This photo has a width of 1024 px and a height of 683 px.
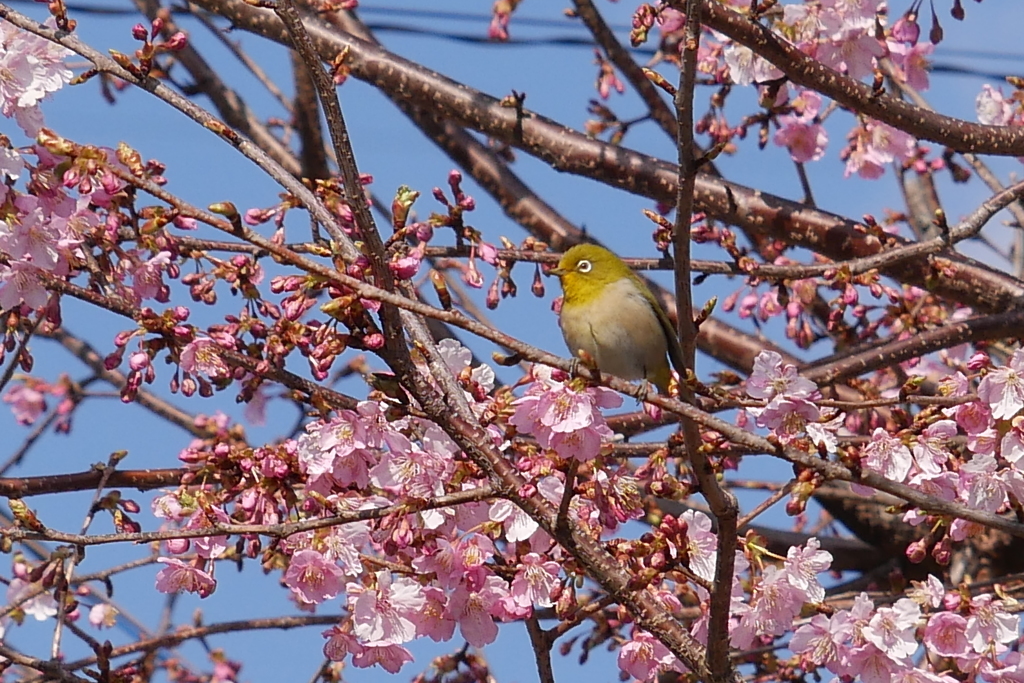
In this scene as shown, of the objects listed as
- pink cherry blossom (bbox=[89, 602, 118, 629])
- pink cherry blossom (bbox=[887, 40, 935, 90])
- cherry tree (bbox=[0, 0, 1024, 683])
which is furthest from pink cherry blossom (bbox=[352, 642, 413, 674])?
pink cherry blossom (bbox=[887, 40, 935, 90])

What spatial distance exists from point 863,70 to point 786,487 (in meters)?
2.55

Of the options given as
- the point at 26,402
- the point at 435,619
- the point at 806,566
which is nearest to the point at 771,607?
the point at 806,566

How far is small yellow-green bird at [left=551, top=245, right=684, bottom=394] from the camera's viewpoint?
3766mm

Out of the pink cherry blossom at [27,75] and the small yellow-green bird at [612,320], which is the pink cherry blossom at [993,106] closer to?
the small yellow-green bird at [612,320]

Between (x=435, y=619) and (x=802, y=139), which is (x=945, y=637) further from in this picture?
(x=802, y=139)

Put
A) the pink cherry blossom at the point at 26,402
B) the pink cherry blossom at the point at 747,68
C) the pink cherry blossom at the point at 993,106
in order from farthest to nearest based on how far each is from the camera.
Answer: the pink cherry blossom at the point at 26,402 → the pink cherry blossom at the point at 993,106 → the pink cherry blossom at the point at 747,68

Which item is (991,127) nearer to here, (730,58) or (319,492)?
(730,58)

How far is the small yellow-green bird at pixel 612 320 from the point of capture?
3.77 meters

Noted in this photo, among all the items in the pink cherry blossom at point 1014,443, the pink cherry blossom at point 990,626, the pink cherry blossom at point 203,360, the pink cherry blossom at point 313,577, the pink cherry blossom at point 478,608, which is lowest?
the pink cherry blossom at point 990,626

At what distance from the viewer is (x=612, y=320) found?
3.75 meters

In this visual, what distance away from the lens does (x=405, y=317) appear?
3016 millimetres

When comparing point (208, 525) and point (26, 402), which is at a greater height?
point (26, 402)

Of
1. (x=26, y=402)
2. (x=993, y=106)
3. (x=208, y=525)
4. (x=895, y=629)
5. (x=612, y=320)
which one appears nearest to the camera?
(x=208, y=525)

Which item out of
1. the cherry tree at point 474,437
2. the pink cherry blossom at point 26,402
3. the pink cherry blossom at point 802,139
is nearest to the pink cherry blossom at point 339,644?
the cherry tree at point 474,437
